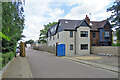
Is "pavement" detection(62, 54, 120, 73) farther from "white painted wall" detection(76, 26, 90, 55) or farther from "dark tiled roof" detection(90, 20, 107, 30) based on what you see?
"dark tiled roof" detection(90, 20, 107, 30)

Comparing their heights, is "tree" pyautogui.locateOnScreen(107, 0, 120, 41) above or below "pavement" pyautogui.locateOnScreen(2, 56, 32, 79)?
above

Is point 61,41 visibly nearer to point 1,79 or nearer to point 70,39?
point 70,39

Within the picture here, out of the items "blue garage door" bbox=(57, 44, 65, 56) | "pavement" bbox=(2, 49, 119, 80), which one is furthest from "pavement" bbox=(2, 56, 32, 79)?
"blue garage door" bbox=(57, 44, 65, 56)

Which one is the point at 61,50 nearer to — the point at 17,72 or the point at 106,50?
the point at 106,50

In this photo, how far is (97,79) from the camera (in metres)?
7.35

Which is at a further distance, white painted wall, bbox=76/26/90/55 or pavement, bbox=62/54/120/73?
white painted wall, bbox=76/26/90/55

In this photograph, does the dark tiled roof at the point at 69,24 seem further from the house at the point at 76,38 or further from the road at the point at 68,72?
the road at the point at 68,72

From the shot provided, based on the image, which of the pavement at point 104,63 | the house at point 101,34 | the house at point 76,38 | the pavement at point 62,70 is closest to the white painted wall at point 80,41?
the house at point 76,38

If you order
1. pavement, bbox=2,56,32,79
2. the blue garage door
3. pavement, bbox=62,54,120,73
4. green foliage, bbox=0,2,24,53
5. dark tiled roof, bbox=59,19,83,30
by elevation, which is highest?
dark tiled roof, bbox=59,19,83,30

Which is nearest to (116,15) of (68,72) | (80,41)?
(80,41)

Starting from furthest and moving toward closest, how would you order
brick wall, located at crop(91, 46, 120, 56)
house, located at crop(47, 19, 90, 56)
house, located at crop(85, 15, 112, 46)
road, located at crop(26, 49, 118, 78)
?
house, located at crop(85, 15, 112, 46) < house, located at crop(47, 19, 90, 56) < brick wall, located at crop(91, 46, 120, 56) < road, located at crop(26, 49, 118, 78)

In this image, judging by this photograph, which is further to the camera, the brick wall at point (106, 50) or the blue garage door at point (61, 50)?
the blue garage door at point (61, 50)

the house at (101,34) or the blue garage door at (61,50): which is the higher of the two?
the house at (101,34)

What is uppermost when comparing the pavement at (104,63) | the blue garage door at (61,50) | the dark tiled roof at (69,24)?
the dark tiled roof at (69,24)
